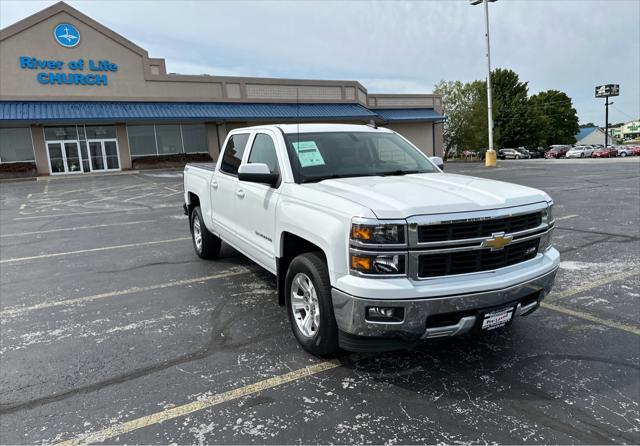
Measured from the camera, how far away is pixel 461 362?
356cm

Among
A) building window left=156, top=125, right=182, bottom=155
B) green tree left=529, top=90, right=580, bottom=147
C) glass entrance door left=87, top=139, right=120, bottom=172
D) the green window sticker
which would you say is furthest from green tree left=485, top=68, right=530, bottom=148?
the green window sticker

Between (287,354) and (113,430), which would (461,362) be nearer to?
(287,354)

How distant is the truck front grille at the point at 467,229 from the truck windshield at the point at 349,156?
1.36 metres

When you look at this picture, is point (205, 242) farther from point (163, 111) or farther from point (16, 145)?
point (16, 145)

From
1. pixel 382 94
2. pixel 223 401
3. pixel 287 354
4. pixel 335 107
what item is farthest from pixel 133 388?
pixel 382 94

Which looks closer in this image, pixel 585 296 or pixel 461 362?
pixel 461 362

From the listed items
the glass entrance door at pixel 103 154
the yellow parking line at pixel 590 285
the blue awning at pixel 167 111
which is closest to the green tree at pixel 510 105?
the blue awning at pixel 167 111

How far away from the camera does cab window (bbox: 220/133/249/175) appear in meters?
5.39

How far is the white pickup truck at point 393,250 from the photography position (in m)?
2.97

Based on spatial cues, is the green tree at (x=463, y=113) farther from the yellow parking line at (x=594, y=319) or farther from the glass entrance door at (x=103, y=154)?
the yellow parking line at (x=594, y=319)

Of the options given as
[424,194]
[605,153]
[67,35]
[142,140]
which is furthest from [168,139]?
[605,153]

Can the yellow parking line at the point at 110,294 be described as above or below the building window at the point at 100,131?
below

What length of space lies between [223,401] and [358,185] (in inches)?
75.4

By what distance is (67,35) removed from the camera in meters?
29.0
